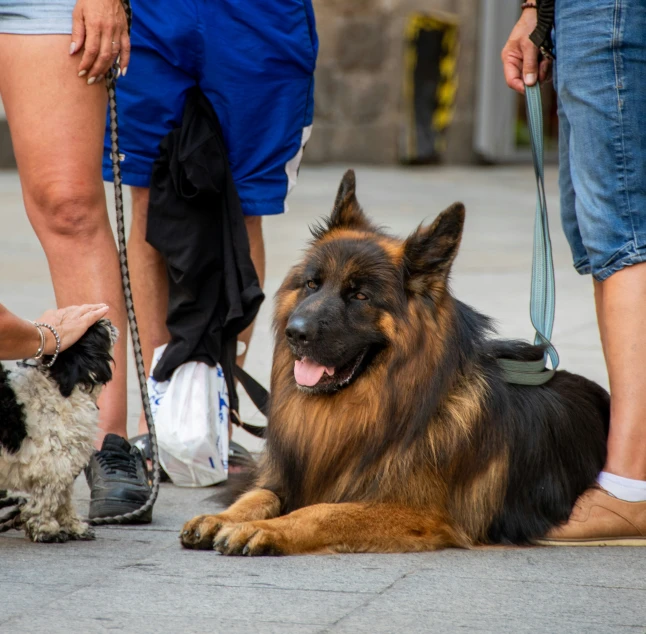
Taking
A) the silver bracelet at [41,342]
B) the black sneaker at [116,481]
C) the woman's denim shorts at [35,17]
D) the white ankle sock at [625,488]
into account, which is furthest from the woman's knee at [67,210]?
the white ankle sock at [625,488]

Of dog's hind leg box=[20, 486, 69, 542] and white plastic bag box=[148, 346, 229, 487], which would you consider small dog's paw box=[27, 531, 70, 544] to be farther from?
white plastic bag box=[148, 346, 229, 487]

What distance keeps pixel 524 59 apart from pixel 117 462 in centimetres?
188

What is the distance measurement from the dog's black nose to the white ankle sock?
102cm

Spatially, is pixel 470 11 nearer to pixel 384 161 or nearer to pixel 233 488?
pixel 384 161

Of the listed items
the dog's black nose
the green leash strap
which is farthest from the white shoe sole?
the dog's black nose

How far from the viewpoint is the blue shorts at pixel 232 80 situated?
4137mm

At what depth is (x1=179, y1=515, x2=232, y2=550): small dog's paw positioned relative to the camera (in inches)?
126

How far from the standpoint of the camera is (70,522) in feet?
10.8

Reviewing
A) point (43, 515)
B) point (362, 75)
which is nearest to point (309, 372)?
point (43, 515)

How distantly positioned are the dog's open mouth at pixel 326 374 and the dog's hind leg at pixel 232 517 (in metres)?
0.37

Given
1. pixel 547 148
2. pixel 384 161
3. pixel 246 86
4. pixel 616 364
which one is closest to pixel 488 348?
pixel 616 364

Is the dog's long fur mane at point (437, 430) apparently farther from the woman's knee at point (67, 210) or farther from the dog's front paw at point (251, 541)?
the woman's knee at point (67, 210)

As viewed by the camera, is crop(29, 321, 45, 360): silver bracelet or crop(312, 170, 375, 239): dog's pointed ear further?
crop(312, 170, 375, 239): dog's pointed ear

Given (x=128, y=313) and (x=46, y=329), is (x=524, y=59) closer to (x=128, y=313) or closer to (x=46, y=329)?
(x=128, y=313)
